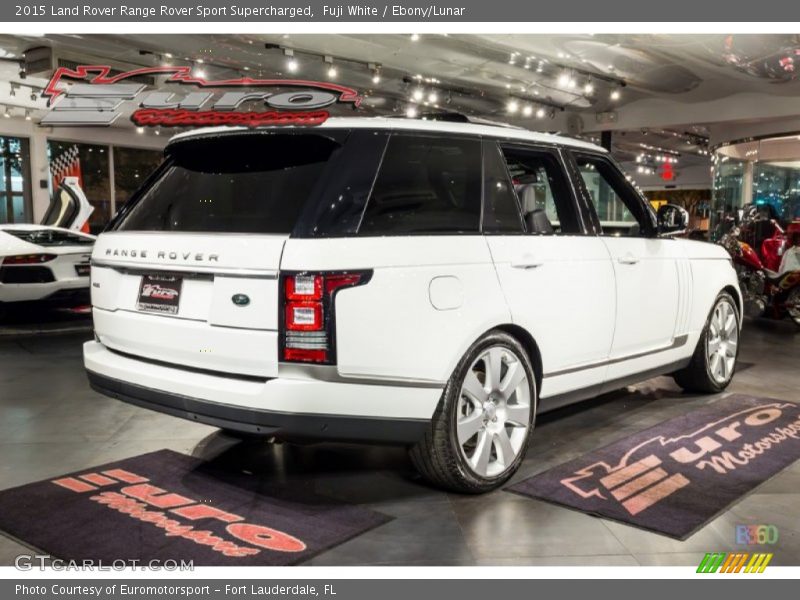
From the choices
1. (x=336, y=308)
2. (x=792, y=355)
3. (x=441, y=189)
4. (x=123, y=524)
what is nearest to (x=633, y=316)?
(x=441, y=189)

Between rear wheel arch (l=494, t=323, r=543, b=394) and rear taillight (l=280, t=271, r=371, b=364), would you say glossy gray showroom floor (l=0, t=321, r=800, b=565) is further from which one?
rear taillight (l=280, t=271, r=371, b=364)

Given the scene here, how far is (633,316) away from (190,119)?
2.66 meters

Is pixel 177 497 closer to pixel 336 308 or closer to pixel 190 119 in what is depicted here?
pixel 336 308

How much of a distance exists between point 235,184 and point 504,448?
5.72 feet

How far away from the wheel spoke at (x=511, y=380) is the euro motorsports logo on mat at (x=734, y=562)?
1.09m

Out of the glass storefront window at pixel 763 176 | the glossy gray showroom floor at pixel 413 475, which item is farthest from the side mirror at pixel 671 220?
the glass storefront window at pixel 763 176

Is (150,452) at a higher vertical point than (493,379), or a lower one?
lower

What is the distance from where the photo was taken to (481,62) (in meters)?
12.0

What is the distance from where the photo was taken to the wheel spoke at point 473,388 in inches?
131

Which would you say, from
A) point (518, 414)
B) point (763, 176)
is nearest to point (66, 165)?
point (763, 176)

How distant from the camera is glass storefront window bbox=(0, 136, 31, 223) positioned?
1994cm

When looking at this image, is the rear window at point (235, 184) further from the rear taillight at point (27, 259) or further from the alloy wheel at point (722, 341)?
the rear taillight at point (27, 259)

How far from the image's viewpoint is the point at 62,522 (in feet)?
10.2

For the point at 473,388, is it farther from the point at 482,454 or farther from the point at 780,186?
the point at 780,186
